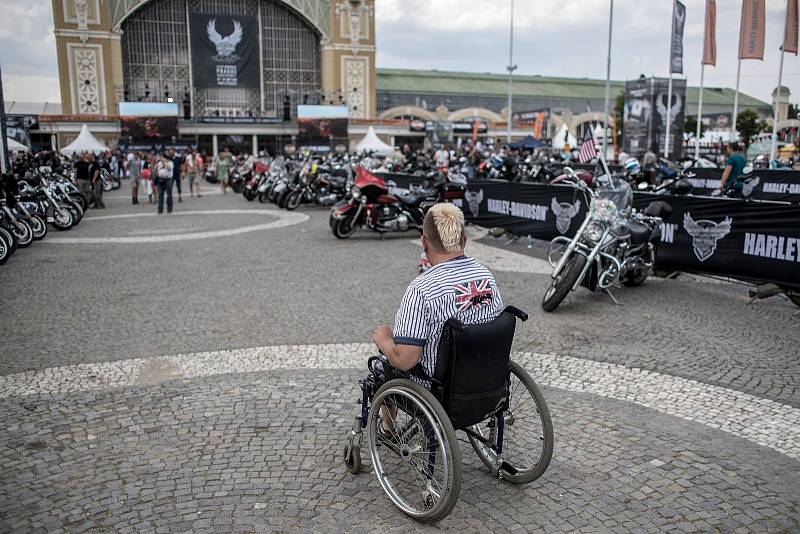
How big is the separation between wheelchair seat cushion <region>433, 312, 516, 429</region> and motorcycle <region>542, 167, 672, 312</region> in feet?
13.3

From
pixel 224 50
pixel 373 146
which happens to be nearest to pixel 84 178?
pixel 373 146

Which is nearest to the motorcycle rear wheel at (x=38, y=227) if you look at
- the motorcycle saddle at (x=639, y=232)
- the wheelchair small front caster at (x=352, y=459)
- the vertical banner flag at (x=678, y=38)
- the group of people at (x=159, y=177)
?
the group of people at (x=159, y=177)

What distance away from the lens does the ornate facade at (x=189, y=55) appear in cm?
5678

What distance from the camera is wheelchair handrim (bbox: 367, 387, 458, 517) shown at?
2.92 m

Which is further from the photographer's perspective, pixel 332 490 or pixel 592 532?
pixel 332 490

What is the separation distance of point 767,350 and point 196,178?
72.8 feet

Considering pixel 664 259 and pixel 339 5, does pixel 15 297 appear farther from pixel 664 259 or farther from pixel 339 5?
pixel 339 5

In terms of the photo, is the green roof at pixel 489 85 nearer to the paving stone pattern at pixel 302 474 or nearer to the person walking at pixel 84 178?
the person walking at pixel 84 178

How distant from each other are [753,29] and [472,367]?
24660 millimetres

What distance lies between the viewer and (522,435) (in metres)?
3.67

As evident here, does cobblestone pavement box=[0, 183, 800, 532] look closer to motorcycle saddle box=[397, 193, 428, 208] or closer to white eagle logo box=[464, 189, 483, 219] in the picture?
motorcycle saddle box=[397, 193, 428, 208]

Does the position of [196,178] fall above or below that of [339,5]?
below

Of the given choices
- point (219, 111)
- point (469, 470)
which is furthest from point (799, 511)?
point (219, 111)

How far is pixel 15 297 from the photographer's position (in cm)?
793
